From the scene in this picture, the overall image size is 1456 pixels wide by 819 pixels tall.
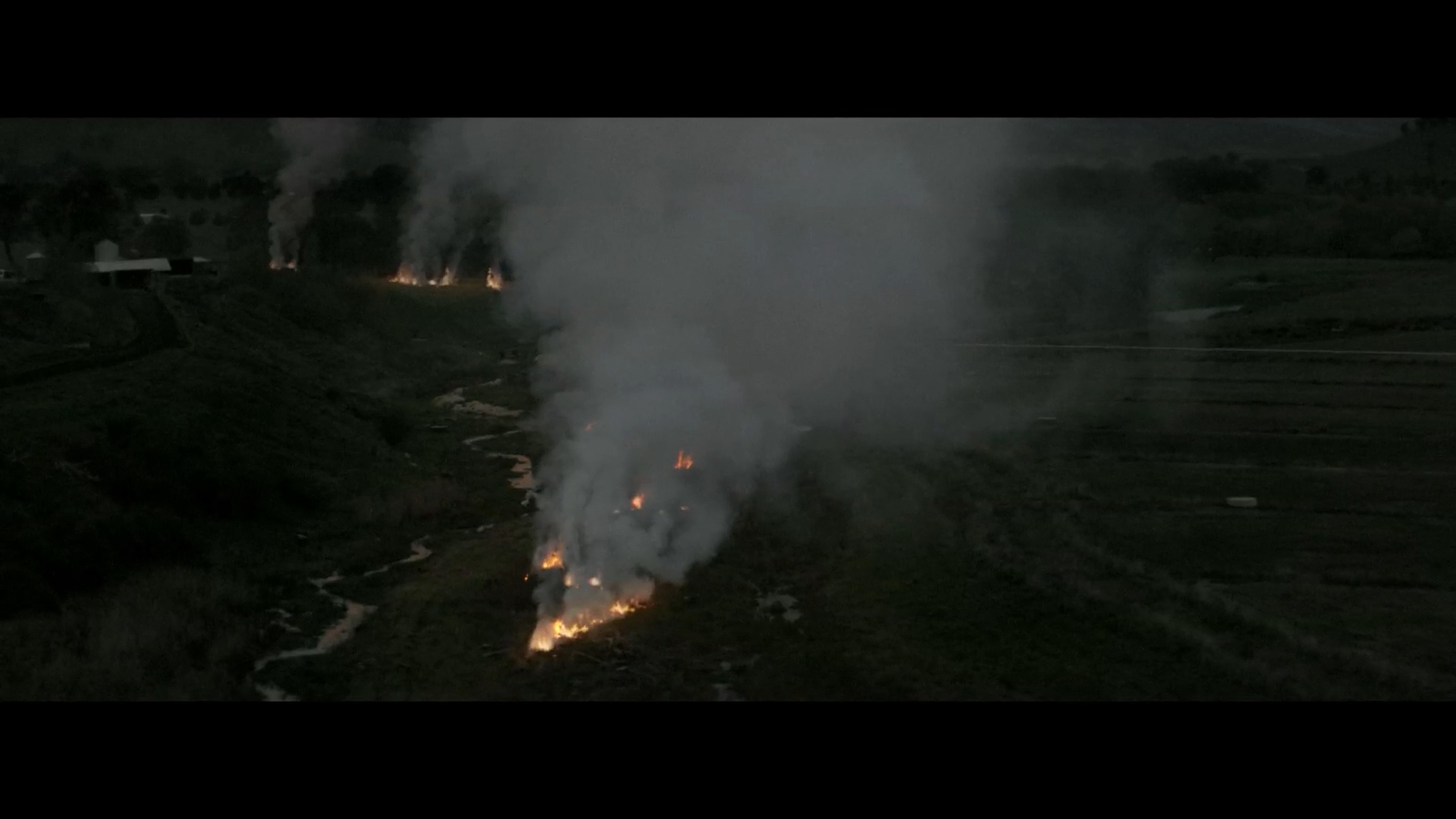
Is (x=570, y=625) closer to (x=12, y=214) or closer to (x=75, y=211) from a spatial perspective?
(x=12, y=214)

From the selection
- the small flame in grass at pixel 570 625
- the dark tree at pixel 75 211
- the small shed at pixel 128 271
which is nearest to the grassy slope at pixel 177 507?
the small flame in grass at pixel 570 625

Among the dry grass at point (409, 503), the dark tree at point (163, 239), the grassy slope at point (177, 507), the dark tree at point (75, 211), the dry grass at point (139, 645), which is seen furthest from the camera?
the dark tree at point (163, 239)

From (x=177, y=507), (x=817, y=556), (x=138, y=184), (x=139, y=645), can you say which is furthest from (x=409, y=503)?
(x=138, y=184)

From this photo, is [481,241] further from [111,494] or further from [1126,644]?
[1126,644]

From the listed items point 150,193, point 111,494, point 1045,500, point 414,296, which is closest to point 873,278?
point 1045,500

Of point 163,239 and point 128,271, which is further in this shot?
point 163,239

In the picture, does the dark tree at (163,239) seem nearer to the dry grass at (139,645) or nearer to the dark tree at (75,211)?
the dark tree at (75,211)

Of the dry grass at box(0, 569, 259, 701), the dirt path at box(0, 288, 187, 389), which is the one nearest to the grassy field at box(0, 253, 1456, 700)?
the dry grass at box(0, 569, 259, 701)

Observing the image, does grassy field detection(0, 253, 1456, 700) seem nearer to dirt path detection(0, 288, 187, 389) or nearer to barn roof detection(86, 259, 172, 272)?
dirt path detection(0, 288, 187, 389)

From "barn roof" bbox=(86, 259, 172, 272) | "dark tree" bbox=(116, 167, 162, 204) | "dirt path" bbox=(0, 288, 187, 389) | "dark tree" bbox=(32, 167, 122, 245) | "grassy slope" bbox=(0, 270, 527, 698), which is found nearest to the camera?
"grassy slope" bbox=(0, 270, 527, 698)
